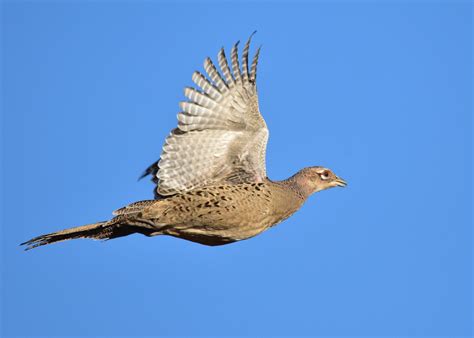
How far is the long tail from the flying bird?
0.02 meters

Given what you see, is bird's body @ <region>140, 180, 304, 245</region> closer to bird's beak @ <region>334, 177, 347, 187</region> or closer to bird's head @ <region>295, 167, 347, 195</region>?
bird's head @ <region>295, 167, 347, 195</region>

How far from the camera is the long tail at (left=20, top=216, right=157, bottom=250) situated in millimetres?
17484

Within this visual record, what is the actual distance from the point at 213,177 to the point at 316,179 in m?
2.15

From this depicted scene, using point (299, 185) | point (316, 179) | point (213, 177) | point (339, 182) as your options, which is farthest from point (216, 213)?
point (339, 182)

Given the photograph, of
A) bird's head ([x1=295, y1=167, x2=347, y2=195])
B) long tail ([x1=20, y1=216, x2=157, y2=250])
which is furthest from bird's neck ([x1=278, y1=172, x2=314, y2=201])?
long tail ([x1=20, y1=216, x2=157, y2=250])

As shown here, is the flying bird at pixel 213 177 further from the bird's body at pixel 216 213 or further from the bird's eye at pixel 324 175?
the bird's eye at pixel 324 175

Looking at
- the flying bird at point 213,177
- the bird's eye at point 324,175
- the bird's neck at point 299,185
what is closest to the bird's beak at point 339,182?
the bird's eye at point 324,175

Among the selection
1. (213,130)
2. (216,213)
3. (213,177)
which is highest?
(213,130)

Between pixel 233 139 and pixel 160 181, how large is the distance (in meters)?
1.48

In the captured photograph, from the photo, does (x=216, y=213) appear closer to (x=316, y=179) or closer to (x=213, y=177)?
(x=213, y=177)

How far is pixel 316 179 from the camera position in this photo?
62.3 ft

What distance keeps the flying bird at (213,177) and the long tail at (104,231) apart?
0.02 metres

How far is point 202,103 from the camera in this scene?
1770 cm

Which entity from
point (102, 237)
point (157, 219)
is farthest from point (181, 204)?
point (102, 237)
